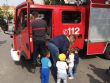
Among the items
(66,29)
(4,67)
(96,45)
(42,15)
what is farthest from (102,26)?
(4,67)

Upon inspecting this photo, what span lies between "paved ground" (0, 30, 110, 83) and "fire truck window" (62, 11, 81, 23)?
1.73 meters

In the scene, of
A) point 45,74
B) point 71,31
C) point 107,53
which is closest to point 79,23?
point 71,31

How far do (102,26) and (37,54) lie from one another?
328 cm

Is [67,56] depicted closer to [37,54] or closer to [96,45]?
[37,54]

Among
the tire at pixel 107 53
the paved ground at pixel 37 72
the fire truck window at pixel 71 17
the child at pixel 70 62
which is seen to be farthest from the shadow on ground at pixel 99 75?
the fire truck window at pixel 71 17

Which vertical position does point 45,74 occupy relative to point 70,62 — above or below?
below

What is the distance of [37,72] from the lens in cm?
1024

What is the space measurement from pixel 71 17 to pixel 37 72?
108 inches

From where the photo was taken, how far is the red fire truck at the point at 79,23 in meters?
10.9

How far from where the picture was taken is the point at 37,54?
32.6 ft

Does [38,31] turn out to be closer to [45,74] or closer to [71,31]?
[45,74]

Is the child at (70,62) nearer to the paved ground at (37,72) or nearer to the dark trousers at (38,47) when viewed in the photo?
the paved ground at (37,72)

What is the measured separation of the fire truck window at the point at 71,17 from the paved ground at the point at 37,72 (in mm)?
1729

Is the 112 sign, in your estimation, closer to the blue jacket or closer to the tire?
the tire
